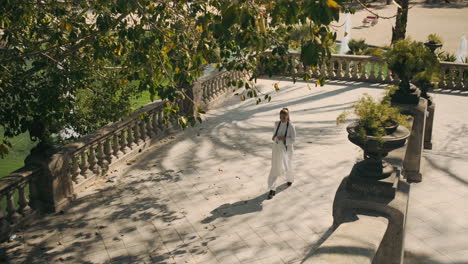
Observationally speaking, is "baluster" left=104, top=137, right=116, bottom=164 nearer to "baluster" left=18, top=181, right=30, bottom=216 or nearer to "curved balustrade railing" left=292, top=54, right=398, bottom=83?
"baluster" left=18, top=181, right=30, bottom=216

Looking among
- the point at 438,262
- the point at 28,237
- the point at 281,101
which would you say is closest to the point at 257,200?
the point at 438,262

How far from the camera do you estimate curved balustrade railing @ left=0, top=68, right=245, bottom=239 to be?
9.39 meters

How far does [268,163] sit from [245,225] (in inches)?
130

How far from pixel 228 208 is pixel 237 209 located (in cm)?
19

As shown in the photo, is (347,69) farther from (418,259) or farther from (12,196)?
(12,196)

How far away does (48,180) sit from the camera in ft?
32.8

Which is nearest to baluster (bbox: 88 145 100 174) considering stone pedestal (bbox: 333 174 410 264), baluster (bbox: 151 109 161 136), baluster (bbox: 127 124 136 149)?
baluster (bbox: 127 124 136 149)

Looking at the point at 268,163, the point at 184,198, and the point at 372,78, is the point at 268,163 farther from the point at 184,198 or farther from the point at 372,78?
the point at 372,78

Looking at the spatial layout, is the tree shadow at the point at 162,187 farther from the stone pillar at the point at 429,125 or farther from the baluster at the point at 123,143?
the stone pillar at the point at 429,125

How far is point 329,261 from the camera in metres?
4.80

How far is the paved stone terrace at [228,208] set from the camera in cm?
873

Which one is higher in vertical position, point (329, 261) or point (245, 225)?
point (329, 261)

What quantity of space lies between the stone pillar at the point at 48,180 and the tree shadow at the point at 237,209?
9.59 ft

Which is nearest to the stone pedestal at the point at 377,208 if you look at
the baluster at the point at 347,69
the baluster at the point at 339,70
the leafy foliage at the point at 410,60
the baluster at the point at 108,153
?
the leafy foliage at the point at 410,60
